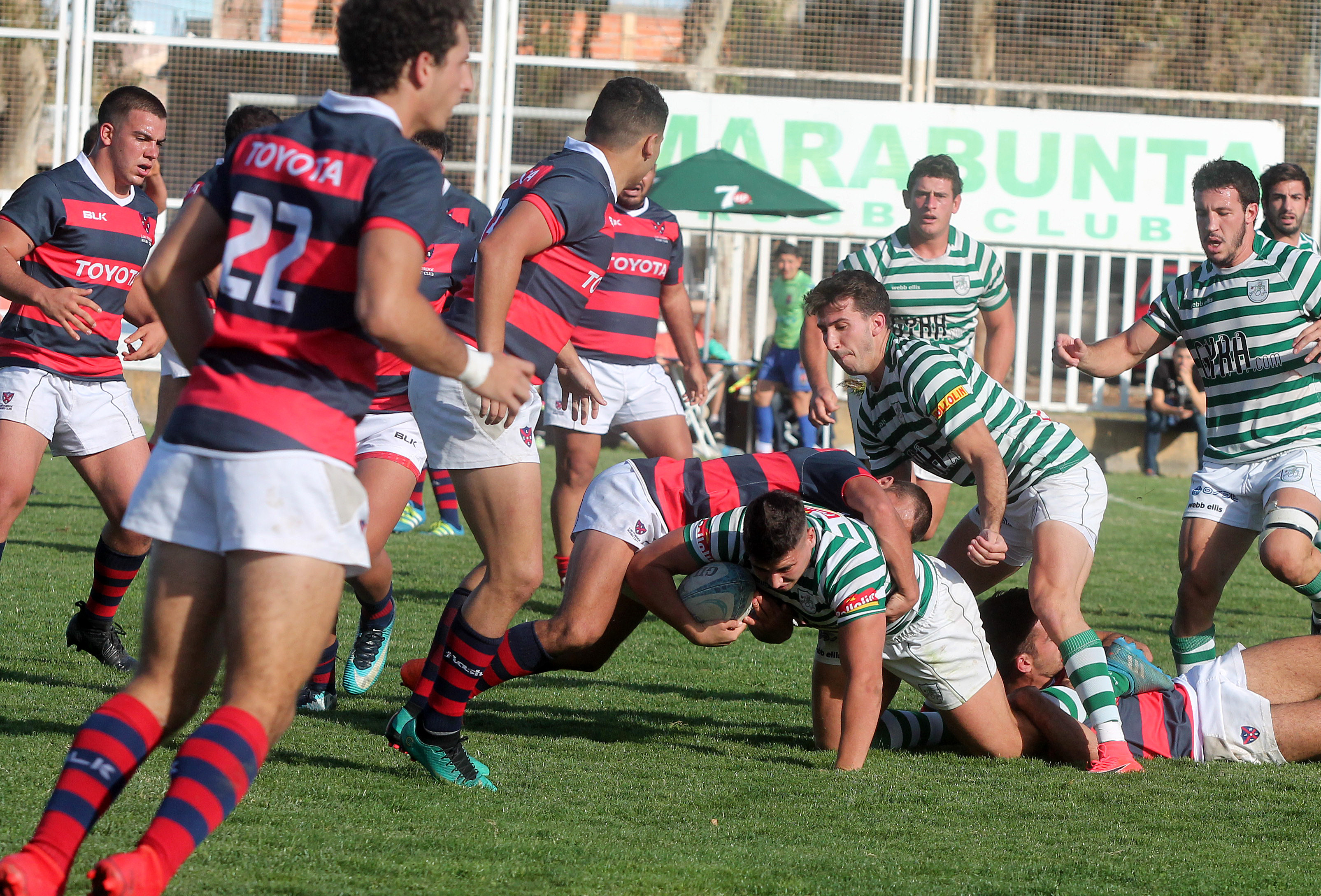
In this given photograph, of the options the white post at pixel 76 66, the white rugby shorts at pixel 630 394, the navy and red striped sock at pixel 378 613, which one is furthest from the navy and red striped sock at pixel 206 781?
the white post at pixel 76 66

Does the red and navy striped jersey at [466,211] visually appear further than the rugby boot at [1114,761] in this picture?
Yes

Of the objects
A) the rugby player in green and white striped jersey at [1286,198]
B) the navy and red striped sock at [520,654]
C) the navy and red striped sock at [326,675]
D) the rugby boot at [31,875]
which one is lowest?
the navy and red striped sock at [326,675]

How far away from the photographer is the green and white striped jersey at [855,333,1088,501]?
15.3 ft

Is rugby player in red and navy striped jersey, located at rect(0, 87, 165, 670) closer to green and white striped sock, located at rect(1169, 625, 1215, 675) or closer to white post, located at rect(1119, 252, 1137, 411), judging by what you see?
green and white striped sock, located at rect(1169, 625, 1215, 675)

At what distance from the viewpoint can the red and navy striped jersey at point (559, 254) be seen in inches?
157

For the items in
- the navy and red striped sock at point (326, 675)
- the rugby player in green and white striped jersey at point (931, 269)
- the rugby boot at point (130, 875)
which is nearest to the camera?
the rugby boot at point (130, 875)

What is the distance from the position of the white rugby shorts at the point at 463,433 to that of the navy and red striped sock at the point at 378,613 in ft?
3.72

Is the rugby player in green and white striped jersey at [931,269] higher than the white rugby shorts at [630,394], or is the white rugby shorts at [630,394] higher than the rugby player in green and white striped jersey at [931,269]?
the rugby player in green and white striped jersey at [931,269]

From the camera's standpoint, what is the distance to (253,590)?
2.59 metres

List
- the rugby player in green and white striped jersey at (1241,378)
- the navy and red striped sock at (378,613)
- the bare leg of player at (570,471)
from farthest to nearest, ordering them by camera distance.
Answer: the bare leg of player at (570,471) < the rugby player in green and white striped jersey at (1241,378) < the navy and red striped sock at (378,613)

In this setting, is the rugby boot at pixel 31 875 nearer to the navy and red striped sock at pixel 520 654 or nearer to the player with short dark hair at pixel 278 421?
the player with short dark hair at pixel 278 421

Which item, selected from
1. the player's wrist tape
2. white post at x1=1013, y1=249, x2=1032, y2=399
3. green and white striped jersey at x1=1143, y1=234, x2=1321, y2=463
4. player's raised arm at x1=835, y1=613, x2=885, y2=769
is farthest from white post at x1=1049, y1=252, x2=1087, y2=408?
the player's wrist tape

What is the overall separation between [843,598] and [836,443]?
12.8 meters

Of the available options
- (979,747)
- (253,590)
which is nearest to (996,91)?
(979,747)
